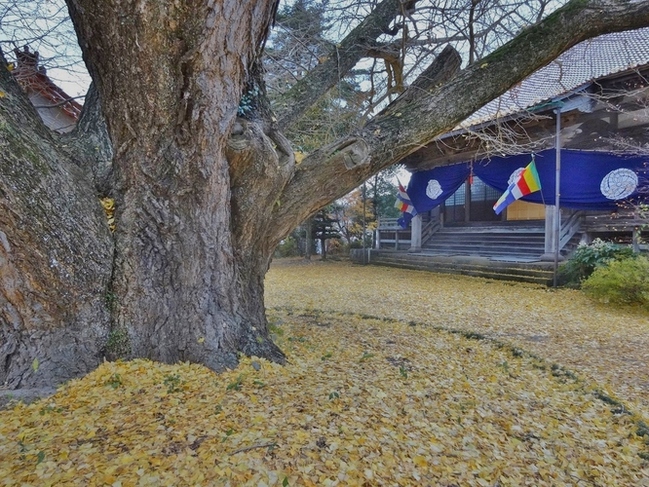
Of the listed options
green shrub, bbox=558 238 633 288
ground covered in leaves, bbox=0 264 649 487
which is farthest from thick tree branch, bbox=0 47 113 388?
green shrub, bbox=558 238 633 288

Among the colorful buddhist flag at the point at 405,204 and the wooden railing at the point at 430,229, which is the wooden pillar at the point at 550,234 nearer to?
the colorful buddhist flag at the point at 405,204

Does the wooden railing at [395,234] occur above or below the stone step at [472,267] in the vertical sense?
above

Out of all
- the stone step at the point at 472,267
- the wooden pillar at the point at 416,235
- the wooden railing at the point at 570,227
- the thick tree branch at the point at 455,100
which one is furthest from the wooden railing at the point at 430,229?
the thick tree branch at the point at 455,100

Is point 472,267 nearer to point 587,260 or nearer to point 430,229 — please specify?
point 587,260

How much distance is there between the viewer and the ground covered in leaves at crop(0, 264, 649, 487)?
1273 mm

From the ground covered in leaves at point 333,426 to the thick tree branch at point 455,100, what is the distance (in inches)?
42.9

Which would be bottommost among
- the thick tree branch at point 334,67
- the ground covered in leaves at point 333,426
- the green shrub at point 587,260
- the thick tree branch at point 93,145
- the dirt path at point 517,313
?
the dirt path at point 517,313

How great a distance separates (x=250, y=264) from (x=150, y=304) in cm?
65

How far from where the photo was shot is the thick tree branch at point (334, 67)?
3.37m

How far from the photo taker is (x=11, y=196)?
5.04ft

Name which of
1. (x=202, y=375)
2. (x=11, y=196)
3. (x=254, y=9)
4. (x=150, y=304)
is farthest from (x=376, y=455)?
(x=254, y=9)

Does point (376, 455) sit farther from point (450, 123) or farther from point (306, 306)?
point (306, 306)

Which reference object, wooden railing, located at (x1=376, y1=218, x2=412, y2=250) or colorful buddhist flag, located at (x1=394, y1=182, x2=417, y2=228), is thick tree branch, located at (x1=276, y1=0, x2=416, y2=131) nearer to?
colorful buddhist flag, located at (x1=394, y1=182, x2=417, y2=228)

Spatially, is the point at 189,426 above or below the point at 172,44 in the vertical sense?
below
